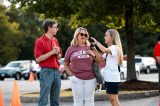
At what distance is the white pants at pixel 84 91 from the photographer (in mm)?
9500

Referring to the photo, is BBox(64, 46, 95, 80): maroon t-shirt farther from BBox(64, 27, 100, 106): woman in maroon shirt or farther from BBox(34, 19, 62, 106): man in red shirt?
BBox(34, 19, 62, 106): man in red shirt

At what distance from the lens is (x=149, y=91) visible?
1850cm

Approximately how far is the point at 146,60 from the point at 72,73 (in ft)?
144

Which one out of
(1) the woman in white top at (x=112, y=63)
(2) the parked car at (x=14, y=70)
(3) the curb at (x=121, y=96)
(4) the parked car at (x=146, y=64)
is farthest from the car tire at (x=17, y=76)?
(1) the woman in white top at (x=112, y=63)

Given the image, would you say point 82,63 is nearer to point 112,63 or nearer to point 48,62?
point 48,62

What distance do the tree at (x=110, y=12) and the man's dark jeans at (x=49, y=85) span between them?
8.95m

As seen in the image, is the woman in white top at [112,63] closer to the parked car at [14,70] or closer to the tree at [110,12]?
the tree at [110,12]

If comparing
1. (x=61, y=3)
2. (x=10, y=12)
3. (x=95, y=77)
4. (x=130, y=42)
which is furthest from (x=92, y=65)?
(x=10, y=12)

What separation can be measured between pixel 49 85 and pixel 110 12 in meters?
10.5

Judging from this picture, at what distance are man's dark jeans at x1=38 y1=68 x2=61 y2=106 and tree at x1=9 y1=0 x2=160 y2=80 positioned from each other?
8.95 m

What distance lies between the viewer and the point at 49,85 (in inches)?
383

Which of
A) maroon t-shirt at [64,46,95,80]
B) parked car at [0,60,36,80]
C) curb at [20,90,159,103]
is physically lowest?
curb at [20,90,159,103]

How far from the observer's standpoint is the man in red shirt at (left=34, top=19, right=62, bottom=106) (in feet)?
31.9

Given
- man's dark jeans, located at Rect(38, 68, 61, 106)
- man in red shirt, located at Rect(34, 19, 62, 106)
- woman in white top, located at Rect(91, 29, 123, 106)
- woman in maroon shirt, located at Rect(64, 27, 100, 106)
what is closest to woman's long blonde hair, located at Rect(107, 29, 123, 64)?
woman in white top, located at Rect(91, 29, 123, 106)
